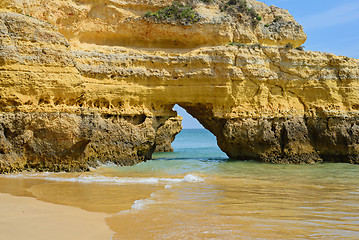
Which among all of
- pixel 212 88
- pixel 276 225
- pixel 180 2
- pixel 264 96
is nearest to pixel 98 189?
pixel 276 225

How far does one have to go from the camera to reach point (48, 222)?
5.14 m

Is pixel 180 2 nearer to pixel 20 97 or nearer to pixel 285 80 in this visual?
pixel 285 80

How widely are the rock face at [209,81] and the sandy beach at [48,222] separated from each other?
234 inches

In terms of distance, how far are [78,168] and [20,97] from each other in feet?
9.39

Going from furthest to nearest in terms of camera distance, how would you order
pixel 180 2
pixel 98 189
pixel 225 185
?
pixel 180 2
pixel 225 185
pixel 98 189

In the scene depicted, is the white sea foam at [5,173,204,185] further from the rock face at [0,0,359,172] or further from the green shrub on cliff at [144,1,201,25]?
the green shrub on cliff at [144,1,201,25]

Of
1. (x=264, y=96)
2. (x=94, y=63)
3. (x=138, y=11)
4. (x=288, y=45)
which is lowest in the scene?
(x=264, y=96)

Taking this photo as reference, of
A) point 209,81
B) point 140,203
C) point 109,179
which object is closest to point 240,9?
point 209,81

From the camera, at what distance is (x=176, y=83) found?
14734 mm

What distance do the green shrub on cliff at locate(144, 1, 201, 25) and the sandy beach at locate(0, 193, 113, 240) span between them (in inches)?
420

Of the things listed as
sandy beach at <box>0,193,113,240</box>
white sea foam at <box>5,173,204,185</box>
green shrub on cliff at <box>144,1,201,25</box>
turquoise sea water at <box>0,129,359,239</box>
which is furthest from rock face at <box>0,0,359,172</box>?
sandy beach at <box>0,193,113,240</box>

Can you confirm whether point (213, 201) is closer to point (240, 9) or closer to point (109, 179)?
point (109, 179)

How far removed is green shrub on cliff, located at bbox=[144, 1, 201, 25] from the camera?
15164 millimetres

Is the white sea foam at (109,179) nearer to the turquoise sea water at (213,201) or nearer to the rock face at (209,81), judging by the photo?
the turquoise sea water at (213,201)
